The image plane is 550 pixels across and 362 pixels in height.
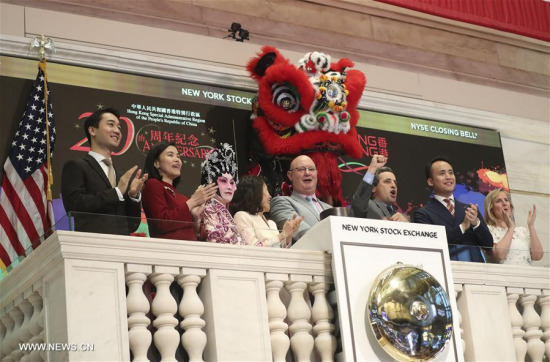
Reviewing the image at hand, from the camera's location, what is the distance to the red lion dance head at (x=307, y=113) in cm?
721

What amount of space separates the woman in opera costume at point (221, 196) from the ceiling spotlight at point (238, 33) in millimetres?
994

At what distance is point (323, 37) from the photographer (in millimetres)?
8531

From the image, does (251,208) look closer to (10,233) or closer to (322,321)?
(322,321)

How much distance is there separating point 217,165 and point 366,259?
196 centimetres

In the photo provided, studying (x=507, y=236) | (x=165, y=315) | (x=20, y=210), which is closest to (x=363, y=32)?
(x=507, y=236)

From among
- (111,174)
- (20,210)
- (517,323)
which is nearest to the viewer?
(517,323)

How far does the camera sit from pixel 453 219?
6484 mm

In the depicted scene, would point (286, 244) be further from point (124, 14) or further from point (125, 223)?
point (124, 14)

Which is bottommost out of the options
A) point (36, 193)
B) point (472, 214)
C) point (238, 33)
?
point (472, 214)

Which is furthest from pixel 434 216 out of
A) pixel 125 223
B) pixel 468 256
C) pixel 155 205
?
pixel 125 223

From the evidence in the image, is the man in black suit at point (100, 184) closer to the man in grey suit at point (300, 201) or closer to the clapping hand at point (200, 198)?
the clapping hand at point (200, 198)

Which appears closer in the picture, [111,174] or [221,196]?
[111,174]

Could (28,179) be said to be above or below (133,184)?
above

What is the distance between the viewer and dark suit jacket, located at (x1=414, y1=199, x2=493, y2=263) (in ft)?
17.6
